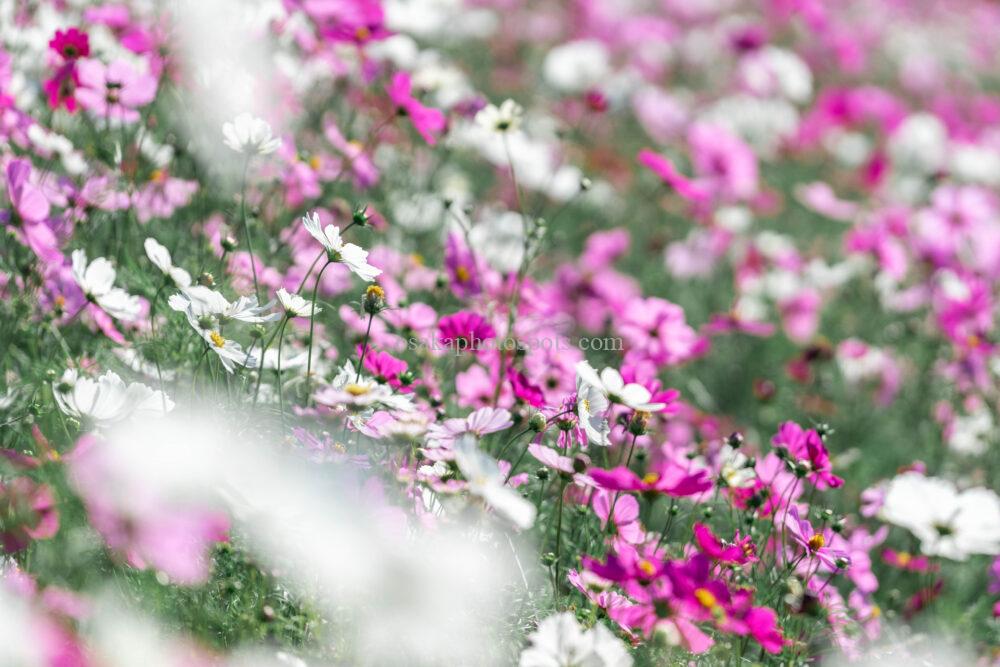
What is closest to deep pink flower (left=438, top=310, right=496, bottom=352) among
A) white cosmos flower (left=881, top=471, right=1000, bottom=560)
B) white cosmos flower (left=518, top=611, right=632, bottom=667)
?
white cosmos flower (left=518, top=611, right=632, bottom=667)

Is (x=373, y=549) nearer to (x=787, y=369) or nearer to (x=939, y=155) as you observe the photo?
(x=787, y=369)

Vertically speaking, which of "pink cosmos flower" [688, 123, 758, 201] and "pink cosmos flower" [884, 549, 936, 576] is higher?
"pink cosmos flower" [688, 123, 758, 201]

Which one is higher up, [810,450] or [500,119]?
[500,119]

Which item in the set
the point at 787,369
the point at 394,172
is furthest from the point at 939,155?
the point at 394,172

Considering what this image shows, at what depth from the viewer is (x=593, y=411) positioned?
103 centimetres

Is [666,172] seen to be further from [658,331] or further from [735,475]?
[735,475]

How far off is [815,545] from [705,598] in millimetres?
178

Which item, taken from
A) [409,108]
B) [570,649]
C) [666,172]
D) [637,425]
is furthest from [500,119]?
[570,649]

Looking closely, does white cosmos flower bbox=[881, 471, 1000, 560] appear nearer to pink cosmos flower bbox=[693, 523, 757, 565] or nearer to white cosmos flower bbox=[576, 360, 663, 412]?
pink cosmos flower bbox=[693, 523, 757, 565]

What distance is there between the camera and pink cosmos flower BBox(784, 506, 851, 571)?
963mm

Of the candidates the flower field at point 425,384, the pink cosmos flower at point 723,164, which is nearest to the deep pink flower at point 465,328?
the flower field at point 425,384

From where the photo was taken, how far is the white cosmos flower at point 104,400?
0.90 meters

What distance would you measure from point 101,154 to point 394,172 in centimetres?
71

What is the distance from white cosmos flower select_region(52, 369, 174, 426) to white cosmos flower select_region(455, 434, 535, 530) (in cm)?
31
